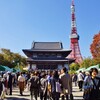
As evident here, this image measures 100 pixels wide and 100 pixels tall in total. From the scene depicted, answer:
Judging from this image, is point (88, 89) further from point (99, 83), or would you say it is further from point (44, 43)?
point (44, 43)

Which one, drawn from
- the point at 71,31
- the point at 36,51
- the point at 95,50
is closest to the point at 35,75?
the point at 95,50

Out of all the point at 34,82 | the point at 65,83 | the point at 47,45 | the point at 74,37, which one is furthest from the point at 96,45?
the point at 74,37

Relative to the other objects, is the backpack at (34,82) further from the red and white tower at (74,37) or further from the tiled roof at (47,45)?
the red and white tower at (74,37)

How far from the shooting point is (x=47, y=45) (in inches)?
3413

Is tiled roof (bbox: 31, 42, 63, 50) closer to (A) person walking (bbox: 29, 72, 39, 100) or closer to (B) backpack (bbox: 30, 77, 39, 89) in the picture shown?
(A) person walking (bbox: 29, 72, 39, 100)

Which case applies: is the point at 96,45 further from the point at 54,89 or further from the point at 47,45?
the point at 54,89

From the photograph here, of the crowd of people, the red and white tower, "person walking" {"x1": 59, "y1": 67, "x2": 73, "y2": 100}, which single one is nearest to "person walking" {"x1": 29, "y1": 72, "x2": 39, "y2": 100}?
the crowd of people

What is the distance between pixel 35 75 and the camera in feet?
50.0

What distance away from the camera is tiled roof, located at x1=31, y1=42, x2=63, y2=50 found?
83562 millimetres

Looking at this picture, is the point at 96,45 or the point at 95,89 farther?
the point at 96,45

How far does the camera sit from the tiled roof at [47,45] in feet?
274

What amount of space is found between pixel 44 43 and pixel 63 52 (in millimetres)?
10466

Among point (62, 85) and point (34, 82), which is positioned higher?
point (34, 82)

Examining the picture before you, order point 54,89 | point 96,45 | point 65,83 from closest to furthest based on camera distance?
point 54,89, point 65,83, point 96,45
